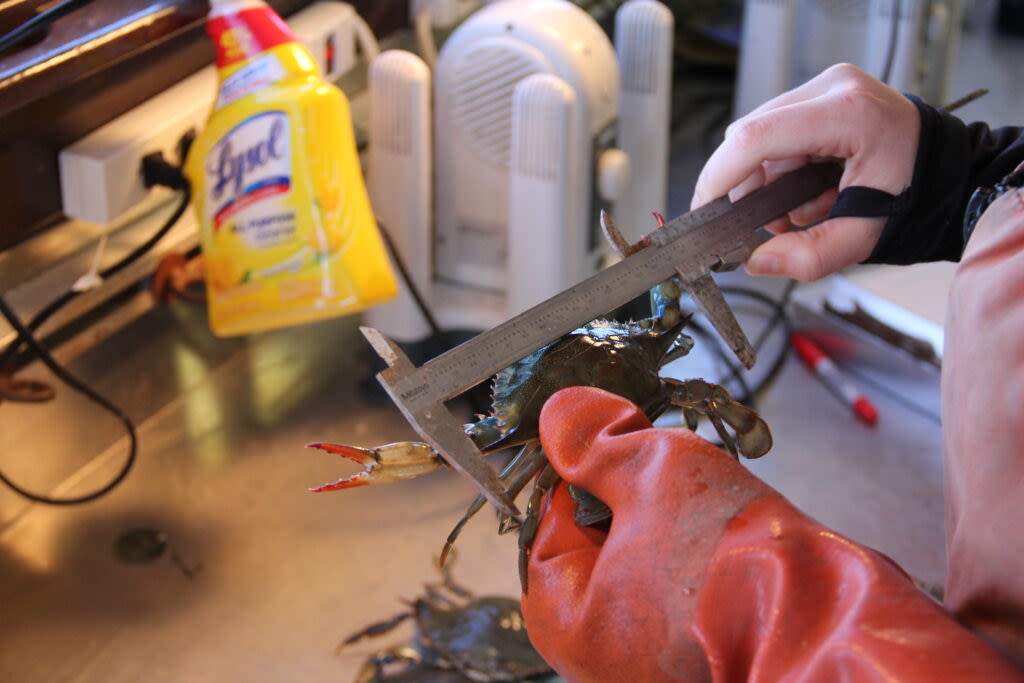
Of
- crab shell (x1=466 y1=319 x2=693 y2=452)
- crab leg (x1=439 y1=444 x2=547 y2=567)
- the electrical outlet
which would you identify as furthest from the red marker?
the electrical outlet

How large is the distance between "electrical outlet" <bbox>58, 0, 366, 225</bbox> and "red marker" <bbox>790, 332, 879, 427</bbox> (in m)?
0.80

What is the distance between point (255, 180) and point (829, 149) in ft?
1.70

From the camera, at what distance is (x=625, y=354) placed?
0.70 metres

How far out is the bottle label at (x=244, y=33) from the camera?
36.3 inches

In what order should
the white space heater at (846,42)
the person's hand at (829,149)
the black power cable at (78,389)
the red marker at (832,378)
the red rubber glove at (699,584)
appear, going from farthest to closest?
1. the white space heater at (846,42)
2. the red marker at (832,378)
3. the black power cable at (78,389)
4. the person's hand at (829,149)
5. the red rubber glove at (699,584)

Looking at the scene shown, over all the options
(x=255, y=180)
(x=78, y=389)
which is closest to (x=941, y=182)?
(x=255, y=180)

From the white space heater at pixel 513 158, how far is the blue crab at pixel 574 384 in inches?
14.3

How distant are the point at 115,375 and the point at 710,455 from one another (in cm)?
89

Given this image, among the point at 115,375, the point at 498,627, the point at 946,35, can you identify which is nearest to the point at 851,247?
the point at 498,627

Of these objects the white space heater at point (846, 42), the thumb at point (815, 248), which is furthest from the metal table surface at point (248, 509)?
the white space heater at point (846, 42)

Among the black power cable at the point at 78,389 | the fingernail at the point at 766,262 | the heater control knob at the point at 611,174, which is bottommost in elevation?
the black power cable at the point at 78,389

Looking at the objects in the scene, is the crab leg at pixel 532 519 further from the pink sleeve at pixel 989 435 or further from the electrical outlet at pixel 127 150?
the electrical outlet at pixel 127 150

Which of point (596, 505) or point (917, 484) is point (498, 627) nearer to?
point (596, 505)

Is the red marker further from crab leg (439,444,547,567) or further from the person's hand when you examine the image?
crab leg (439,444,547,567)
